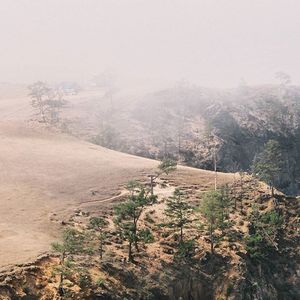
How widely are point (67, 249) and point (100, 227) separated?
1669 centimetres

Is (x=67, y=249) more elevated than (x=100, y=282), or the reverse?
(x=67, y=249)

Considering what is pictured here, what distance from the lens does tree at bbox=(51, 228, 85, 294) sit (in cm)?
5084

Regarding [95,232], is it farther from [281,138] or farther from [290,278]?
[281,138]

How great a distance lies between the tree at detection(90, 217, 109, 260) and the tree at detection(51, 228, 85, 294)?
11.7 ft

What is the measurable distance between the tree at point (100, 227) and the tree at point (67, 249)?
11.7 ft

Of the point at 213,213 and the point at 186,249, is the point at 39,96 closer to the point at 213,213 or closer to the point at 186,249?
the point at 213,213

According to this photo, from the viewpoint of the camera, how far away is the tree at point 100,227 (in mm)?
61678

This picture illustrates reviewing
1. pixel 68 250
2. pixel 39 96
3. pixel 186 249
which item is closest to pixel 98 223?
pixel 186 249

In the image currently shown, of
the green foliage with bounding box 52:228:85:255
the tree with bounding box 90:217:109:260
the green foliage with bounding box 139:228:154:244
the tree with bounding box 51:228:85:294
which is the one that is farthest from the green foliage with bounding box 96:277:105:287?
the green foliage with bounding box 139:228:154:244

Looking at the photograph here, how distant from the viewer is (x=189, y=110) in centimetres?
16812

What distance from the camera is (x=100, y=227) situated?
69688 mm

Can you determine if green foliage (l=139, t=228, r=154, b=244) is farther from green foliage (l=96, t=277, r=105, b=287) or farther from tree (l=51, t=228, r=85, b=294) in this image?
green foliage (l=96, t=277, r=105, b=287)

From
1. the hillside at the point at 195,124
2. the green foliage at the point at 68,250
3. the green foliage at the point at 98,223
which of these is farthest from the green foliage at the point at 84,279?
the hillside at the point at 195,124

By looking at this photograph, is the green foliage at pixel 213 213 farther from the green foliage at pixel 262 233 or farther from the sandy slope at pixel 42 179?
the sandy slope at pixel 42 179
